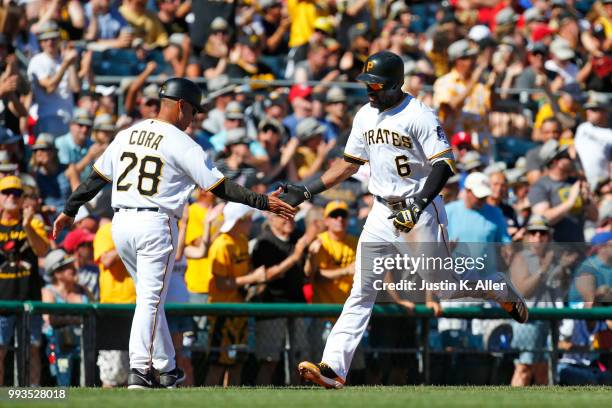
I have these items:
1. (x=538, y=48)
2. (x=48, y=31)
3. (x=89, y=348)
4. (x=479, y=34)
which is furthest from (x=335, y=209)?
(x=538, y=48)

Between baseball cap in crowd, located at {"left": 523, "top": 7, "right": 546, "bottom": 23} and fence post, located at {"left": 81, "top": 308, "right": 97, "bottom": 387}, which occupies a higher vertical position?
baseball cap in crowd, located at {"left": 523, "top": 7, "right": 546, "bottom": 23}

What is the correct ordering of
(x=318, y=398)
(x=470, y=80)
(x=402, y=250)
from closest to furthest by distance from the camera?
(x=318, y=398) < (x=402, y=250) < (x=470, y=80)

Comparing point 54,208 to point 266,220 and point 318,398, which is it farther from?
point 318,398

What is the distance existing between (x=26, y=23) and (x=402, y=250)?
Answer: 807cm

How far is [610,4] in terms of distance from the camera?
61.3 ft

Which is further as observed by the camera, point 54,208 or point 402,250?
point 54,208

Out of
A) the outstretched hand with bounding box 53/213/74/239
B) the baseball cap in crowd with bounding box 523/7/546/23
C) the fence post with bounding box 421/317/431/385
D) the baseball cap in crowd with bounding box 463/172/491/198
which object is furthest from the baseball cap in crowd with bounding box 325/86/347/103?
the outstretched hand with bounding box 53/213/74/239

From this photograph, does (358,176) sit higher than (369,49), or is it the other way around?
(369,49)

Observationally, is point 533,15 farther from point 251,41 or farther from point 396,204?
point 396,204

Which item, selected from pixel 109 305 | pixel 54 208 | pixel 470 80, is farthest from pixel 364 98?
pixel 109 305

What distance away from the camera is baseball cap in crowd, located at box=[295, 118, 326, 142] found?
14.8 m

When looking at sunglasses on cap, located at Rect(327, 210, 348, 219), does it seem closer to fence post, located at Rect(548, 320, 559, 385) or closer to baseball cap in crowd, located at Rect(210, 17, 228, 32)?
fence post, located at Rect(548, 320, 559, 385)

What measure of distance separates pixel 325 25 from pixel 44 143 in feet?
16.8

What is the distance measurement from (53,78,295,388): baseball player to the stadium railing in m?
1.91
